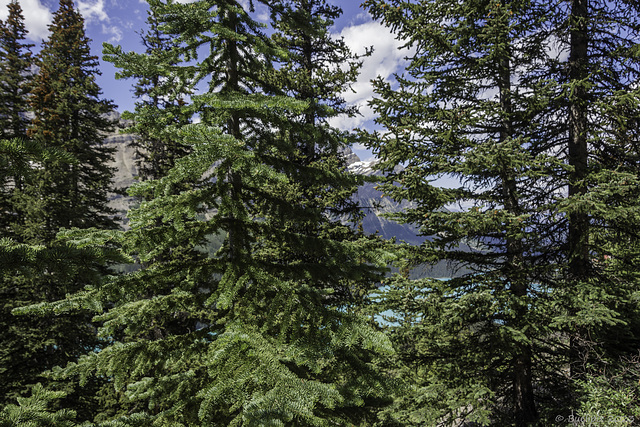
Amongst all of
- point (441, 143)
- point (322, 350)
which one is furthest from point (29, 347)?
point (441, 143)

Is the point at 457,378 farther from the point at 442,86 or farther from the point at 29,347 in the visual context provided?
the point at 29,347

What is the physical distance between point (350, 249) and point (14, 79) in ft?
90.7

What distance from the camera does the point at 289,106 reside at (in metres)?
3.56

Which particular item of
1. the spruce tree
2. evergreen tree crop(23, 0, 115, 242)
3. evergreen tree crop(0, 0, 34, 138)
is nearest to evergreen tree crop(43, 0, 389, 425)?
the spruce tree

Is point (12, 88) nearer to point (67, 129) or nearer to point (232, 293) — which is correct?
point (67, 129)

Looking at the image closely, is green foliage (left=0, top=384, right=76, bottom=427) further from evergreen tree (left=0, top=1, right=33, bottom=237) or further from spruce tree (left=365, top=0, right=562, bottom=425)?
evergreen tree (left=0, top=1, right=33, bottom=237)

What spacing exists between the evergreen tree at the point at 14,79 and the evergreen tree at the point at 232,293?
17.3 meters

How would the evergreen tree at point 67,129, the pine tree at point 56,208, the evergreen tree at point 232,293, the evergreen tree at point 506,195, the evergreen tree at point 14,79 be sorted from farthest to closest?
the evergreen tree at point 14,79 → the evergreen tree at point 67,129 → the pine tree at point 56,208 → the evergreen tree at point 506,195 → the evergreen tree at point 232,293

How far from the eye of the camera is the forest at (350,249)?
311 centimetres

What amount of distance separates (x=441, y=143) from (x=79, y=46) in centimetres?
2318

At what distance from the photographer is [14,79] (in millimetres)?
19672

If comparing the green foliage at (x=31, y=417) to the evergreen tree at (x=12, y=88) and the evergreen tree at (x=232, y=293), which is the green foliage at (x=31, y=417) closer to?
the evergreen tree at (x=232, y=293)

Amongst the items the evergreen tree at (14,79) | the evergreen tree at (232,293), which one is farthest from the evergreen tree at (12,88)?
the evergreen tree at (232,293)

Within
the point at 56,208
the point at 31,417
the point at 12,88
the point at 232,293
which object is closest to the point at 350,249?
the point at 232,293
